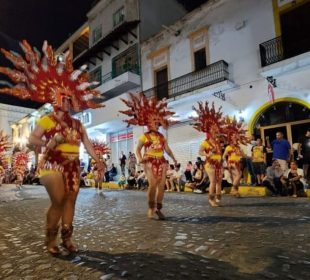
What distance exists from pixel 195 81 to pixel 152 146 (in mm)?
13147

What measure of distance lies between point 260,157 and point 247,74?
19.3ft

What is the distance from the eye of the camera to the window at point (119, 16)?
25.9 metres

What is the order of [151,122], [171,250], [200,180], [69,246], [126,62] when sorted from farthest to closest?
1. [126,62]
2. [200,180]
3. [151,122]
4. [69,246]
5. [171,250]

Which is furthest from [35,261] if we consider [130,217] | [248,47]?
[248,47]

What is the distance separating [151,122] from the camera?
6.52m

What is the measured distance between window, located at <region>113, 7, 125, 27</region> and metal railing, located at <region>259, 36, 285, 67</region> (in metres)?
14.5

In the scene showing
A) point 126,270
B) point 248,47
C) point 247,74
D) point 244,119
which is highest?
point 248,47

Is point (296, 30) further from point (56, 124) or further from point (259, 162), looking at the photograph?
point (56, 124)

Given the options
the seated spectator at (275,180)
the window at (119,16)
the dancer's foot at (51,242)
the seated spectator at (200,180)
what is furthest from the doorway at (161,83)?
the dancer's foot at (51,242)

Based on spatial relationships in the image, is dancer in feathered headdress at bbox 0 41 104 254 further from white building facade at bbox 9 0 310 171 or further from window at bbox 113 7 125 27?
window at bbox 113 7 125 27

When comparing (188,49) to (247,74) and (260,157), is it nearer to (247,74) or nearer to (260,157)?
(247,74)

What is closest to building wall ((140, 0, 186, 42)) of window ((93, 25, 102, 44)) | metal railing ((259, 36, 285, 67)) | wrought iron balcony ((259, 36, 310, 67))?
window ((93, 25, 102, 44))

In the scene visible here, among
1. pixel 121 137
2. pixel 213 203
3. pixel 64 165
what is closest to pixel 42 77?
pixel 64 165

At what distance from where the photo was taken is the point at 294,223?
16.8 feet
